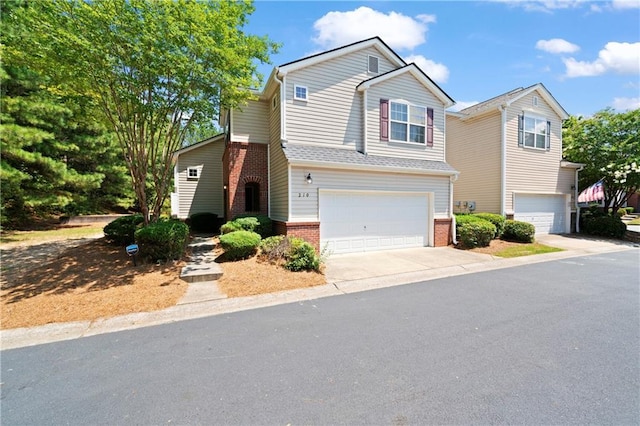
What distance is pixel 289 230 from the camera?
945 centimetres

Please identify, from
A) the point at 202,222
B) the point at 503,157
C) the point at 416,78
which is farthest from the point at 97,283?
the point at 503,157

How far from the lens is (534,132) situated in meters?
15.2

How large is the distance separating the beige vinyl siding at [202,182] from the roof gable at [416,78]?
9.36 meters

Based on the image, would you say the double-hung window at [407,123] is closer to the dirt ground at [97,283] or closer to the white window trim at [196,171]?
the dirt ground at [97,283]

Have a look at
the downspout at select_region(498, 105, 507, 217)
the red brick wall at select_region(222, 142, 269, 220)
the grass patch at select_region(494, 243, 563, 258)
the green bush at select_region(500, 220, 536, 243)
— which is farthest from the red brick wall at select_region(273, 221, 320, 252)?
the downspout at select_region(498, 105, 507, 217)

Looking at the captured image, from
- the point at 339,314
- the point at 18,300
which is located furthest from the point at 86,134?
the point at 339,314

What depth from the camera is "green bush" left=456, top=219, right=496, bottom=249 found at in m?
11.4

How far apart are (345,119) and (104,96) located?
26.0 feet

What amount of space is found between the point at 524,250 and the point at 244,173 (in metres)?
11.9

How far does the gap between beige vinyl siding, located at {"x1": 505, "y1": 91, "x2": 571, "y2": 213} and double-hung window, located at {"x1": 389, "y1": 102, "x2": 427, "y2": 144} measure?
223 inches

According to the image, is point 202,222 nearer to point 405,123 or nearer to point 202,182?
point 202,182

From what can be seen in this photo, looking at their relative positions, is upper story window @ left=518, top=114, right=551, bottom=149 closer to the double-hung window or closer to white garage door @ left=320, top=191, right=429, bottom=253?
the double-hung window

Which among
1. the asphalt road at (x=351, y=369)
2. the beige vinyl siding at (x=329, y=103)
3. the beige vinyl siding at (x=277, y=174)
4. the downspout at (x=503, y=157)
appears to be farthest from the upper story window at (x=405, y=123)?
the asphalt road at (x=351, y=369)

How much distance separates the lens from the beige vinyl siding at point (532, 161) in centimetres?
1450
